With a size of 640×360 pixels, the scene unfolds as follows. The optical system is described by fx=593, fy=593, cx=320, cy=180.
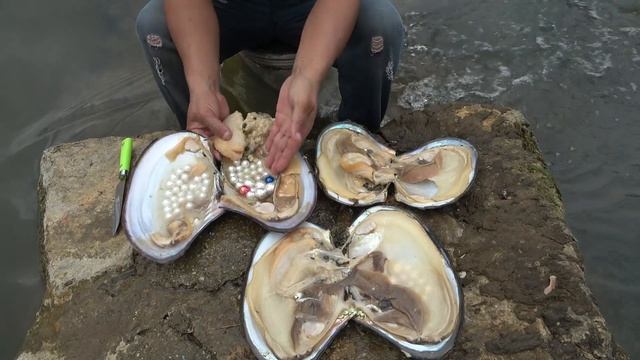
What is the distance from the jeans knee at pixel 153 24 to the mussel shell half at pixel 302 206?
31.6 inches

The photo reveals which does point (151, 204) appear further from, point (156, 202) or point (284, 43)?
point (284, 43)

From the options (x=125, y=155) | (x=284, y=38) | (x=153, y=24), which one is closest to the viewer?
(x=125, y=155)

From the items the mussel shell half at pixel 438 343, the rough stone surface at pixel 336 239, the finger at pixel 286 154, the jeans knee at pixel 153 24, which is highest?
the jeans knee at pixel 153 24

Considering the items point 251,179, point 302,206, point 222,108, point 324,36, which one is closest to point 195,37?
point 222,108

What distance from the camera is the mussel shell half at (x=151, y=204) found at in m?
1.69

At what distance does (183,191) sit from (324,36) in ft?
2.28

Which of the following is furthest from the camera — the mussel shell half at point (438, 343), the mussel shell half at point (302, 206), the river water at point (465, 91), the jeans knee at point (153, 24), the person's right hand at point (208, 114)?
the river water at point (465, 91)

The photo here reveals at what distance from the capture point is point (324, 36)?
1.99 m

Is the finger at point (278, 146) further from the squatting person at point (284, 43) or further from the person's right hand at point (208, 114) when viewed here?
the person's right hand at point (208, 114)

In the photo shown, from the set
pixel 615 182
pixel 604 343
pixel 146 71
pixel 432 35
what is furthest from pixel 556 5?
pixel 604 343

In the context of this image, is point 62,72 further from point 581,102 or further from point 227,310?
point 581,102

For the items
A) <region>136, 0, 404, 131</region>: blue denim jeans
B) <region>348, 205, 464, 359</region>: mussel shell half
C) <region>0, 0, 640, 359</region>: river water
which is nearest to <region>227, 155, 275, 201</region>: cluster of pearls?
<region>348, 205, 464, 359</region>: mussel shell half

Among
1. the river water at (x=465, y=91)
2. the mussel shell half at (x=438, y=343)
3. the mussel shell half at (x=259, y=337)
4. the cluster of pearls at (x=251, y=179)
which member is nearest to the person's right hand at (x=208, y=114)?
the cluster of pearls at (x=251, y=179)

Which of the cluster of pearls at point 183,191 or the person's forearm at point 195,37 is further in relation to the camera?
the person's forearm at point 195,37
